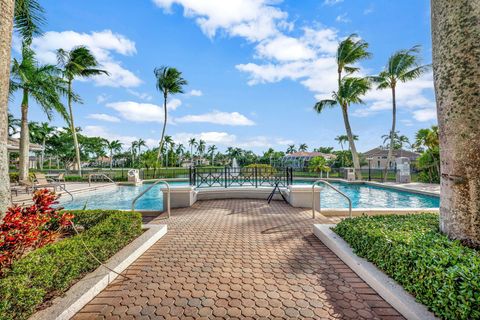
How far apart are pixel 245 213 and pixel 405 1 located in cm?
694

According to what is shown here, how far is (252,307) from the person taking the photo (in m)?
2.30

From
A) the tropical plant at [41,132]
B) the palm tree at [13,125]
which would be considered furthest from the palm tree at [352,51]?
the tropical plant at [41,132]

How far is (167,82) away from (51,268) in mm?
21820

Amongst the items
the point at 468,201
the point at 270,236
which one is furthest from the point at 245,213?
the point at 468,201

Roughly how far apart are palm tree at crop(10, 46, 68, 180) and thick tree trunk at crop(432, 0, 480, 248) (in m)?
16.6

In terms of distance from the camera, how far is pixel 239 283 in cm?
276

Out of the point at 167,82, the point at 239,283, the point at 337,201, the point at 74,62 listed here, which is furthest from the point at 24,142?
the point at 337,201

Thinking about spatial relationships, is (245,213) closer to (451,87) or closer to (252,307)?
(252,307)

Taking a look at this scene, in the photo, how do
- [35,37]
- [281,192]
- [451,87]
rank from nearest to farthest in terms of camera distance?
[451,87] < [35,37] < [281,192]

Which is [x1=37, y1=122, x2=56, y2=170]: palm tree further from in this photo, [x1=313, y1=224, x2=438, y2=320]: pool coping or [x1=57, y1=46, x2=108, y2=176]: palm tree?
[x1=313, y1=224, x2=438, y2=320]: pool coping

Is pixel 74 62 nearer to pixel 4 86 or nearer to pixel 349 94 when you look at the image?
pixel 4 86

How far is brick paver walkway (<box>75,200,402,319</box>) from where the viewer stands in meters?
2.24

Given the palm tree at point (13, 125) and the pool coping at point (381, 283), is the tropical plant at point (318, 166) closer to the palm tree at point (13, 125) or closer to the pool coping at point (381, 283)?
the pool coping at point (381, 283)

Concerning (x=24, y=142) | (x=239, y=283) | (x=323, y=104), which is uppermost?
(x=323, y=104)
